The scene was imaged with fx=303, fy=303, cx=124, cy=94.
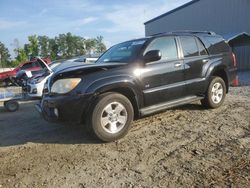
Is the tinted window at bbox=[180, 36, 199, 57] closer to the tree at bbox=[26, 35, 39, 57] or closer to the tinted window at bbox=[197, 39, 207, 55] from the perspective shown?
the tinted window at bbox=[197, 39, 207, 55]

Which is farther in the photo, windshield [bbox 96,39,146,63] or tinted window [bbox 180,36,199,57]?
tinted window [bbox 180,36,199,57]

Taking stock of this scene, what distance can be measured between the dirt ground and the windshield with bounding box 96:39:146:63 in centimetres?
134

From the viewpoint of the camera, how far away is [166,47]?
618 centimetres

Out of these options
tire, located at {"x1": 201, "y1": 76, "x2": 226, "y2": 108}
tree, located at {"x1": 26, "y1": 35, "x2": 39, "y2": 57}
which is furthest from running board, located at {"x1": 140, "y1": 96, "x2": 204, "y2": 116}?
tree, located at {"x1": 26, "y1": 35, "x2": 39, "y2": 57}

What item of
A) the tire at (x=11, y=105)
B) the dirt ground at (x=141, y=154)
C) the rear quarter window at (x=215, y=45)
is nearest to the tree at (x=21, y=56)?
the tire at (x=11, y=105)

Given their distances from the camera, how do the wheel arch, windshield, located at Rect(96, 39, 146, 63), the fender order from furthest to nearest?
the wheel arch, the fender, windshield, located at Rect(96, 39, 146, 63)

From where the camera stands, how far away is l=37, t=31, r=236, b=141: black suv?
16.1 feet

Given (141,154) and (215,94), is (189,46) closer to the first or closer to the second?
(215,94)

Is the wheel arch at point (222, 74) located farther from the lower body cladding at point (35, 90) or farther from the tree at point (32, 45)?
the tree at point (32, 45)

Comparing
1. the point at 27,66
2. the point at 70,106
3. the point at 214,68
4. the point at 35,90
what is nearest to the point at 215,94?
the point at 214,68

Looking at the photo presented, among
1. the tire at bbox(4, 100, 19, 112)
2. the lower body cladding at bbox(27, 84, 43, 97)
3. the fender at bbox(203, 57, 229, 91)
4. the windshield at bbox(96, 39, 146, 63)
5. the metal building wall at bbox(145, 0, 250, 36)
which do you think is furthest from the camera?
the metal building wall at bbox(145, 0, 250, 36)

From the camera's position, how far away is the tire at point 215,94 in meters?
6.88

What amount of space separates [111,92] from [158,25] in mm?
29331

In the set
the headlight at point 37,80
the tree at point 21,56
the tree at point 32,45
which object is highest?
the tree at point 32,45
